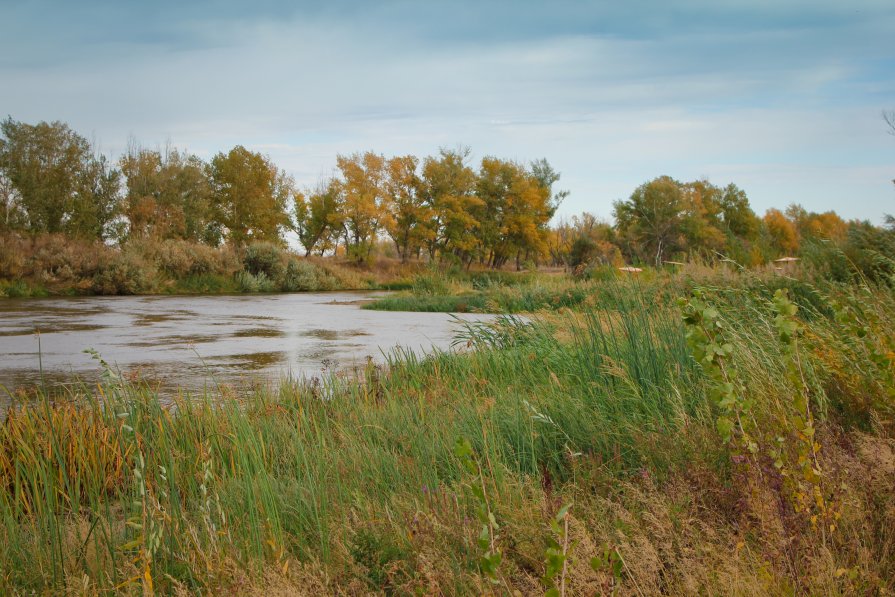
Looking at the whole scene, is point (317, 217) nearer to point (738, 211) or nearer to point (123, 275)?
point (123, 275)

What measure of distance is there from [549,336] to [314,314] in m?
10.7

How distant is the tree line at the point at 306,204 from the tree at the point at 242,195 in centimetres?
8

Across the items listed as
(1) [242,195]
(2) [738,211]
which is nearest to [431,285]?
(1) [242,195]

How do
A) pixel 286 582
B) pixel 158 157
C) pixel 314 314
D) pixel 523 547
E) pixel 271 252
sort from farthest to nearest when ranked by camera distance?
pixel 158 157
pixel 271 252
pixel 314 314
pixel 523 547
pixel 286 582

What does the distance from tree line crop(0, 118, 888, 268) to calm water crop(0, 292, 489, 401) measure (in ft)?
51.0

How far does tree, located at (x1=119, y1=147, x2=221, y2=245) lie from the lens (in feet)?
117

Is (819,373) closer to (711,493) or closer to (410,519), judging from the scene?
(711,493)

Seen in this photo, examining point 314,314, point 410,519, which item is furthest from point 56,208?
point 410,519

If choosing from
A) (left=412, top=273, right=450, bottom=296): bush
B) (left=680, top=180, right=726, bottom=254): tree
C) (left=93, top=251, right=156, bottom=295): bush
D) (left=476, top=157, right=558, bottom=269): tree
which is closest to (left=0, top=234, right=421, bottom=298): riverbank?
(left=93, top=251, right=156, bottom=295): bush

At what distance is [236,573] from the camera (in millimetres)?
1805

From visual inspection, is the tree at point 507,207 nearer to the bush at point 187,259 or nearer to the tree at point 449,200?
the tree at point 449,200

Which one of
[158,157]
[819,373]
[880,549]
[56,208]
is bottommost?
[880,549]

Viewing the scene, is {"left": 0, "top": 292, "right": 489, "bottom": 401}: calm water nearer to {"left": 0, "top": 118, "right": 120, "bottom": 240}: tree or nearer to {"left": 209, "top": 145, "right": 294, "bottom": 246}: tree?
{"left": 0, "top": 118, "right": 120, "bottom": 240}: tree

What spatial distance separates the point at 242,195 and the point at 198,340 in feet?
117
